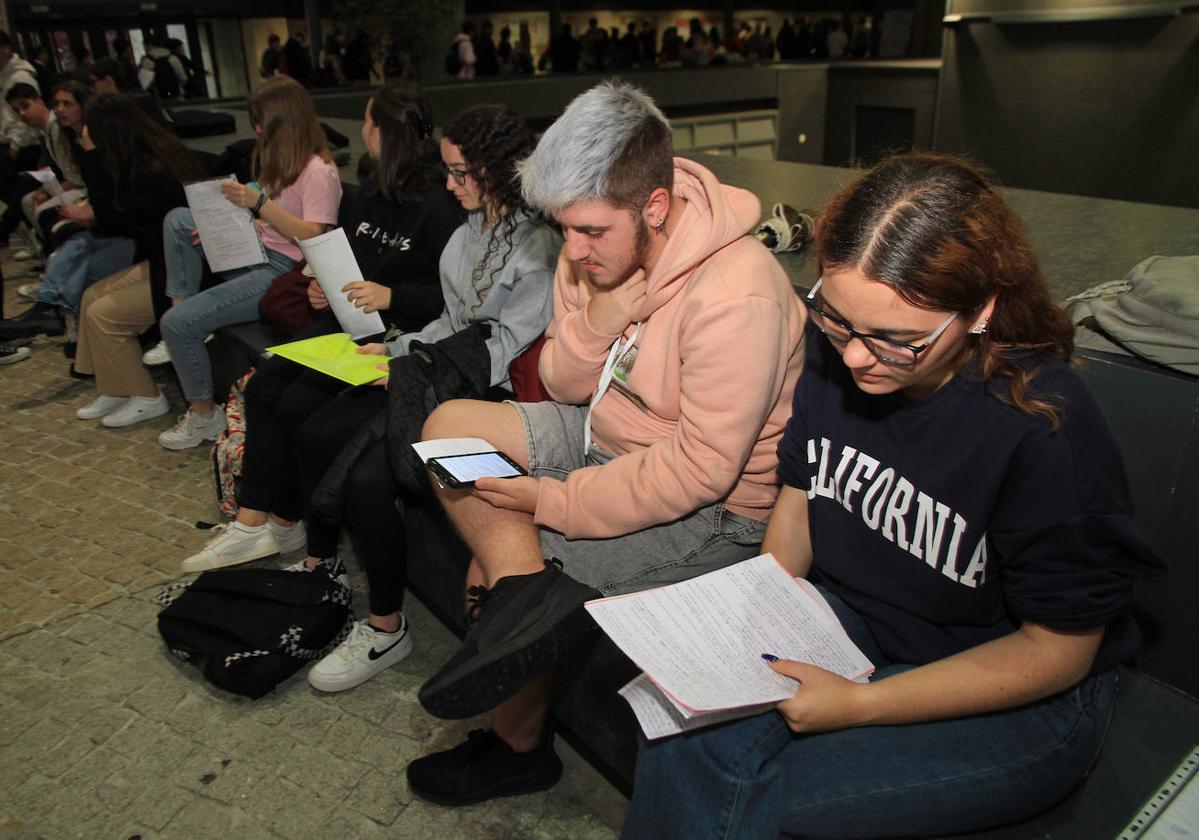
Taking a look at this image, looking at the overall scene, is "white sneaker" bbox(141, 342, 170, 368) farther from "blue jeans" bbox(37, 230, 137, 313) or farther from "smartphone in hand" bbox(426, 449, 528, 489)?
"smartphone in hand" bbox(426, 449, 528, 489)

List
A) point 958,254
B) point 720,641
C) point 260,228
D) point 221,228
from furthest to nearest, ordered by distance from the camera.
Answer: point 260,228
point 221,228
point 720,641
point 958,254

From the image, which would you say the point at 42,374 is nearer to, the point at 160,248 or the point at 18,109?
the point at 160,248

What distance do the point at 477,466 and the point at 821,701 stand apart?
40.1 inches

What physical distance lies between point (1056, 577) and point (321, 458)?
2205 mm

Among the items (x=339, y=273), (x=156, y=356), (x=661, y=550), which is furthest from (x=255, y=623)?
(x=156, y=356)

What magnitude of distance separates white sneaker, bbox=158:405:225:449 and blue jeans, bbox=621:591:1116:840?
3478 millimetres

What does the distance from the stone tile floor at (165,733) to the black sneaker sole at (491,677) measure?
24.8 inches

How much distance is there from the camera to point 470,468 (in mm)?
2084

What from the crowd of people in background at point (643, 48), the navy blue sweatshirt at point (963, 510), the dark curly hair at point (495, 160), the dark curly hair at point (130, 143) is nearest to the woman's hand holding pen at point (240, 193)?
the dark curly hair at point (130, 143)

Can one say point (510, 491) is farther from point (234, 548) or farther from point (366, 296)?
point (234, 548)

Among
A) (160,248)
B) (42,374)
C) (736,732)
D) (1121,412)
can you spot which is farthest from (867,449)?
(42,374)

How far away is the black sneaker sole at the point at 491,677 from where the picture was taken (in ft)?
5.57

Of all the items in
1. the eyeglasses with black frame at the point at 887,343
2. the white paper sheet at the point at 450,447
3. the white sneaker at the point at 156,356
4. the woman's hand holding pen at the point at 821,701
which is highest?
the eyeglasses with black frame at the point at 887,343

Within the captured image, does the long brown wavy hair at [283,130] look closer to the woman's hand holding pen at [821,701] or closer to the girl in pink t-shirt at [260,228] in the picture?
the girl in pink t-shirt at [260,228]
